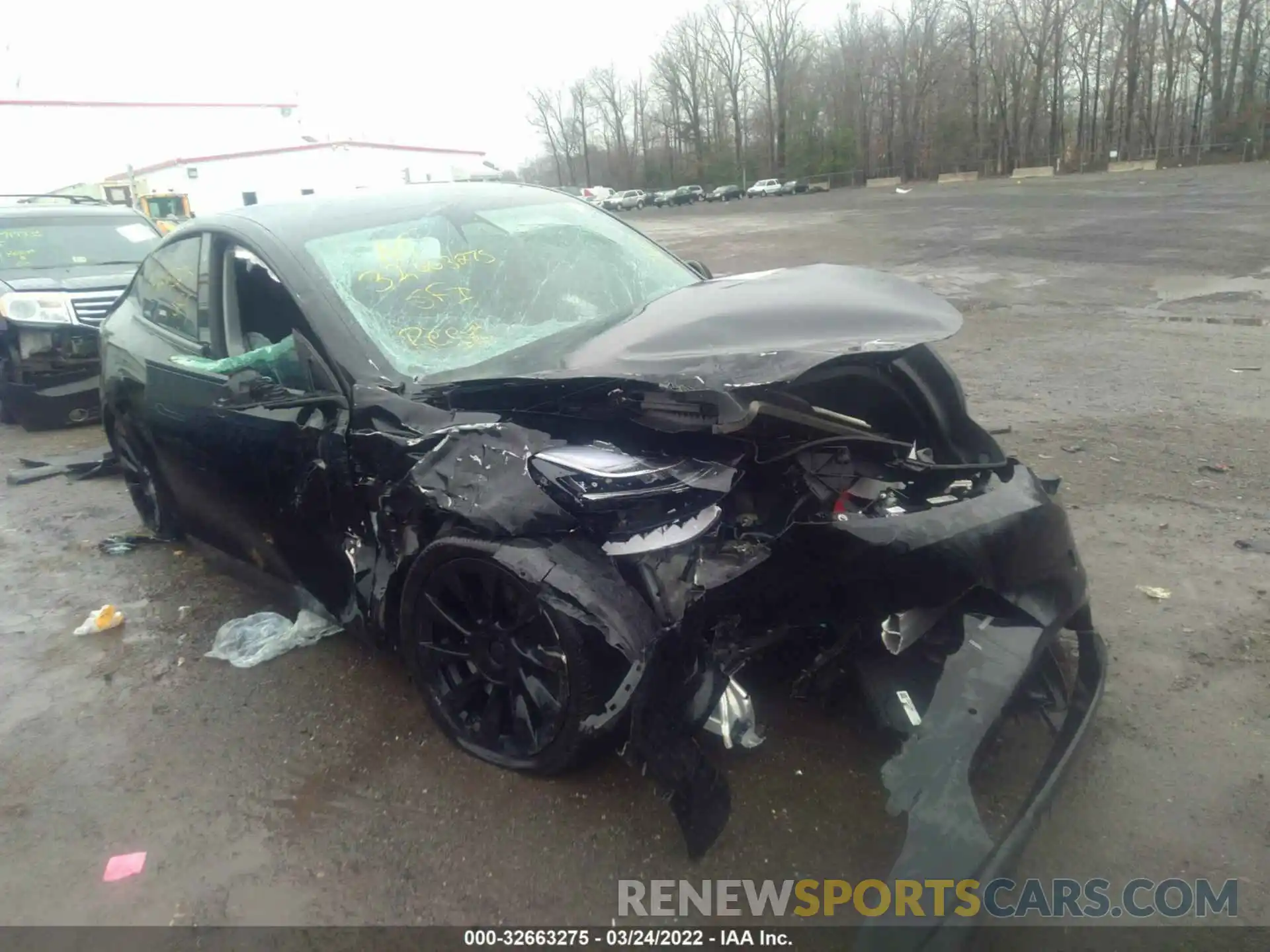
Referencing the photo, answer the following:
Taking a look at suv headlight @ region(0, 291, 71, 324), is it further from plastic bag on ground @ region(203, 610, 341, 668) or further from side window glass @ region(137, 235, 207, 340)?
plastic bag on ground @ region(203, 610, 341, 668)

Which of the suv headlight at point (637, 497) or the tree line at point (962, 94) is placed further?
the tree line at point (962, 94)

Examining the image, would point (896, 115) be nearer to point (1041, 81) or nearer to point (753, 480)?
point (1041, 81)

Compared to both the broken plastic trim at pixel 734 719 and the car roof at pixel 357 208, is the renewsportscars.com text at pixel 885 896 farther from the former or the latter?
the car roof at pixel 357 208

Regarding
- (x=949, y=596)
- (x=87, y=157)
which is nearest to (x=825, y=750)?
(x=949, y=596)

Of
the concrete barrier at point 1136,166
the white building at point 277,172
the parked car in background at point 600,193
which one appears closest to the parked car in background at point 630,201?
the parked car in background at point 600,193

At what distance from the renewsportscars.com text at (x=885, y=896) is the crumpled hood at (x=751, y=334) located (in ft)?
4.34

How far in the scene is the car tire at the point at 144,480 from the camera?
445 centimetres

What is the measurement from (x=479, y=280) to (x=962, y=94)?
231ft

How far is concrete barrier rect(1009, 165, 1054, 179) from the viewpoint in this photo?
159ft

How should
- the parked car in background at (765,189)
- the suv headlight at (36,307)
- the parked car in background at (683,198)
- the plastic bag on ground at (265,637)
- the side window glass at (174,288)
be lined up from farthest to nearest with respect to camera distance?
the parked car in background at (683,198) < the parked car in background at (765,189) < the suv headlight at (36,307) < the side window glass at (174,288) < the plastic bag on ground at (265,637)

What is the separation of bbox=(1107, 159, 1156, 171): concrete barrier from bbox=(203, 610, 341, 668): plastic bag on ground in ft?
163

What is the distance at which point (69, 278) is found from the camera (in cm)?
795

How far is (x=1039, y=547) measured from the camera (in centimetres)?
241

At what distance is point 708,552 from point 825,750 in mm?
840
